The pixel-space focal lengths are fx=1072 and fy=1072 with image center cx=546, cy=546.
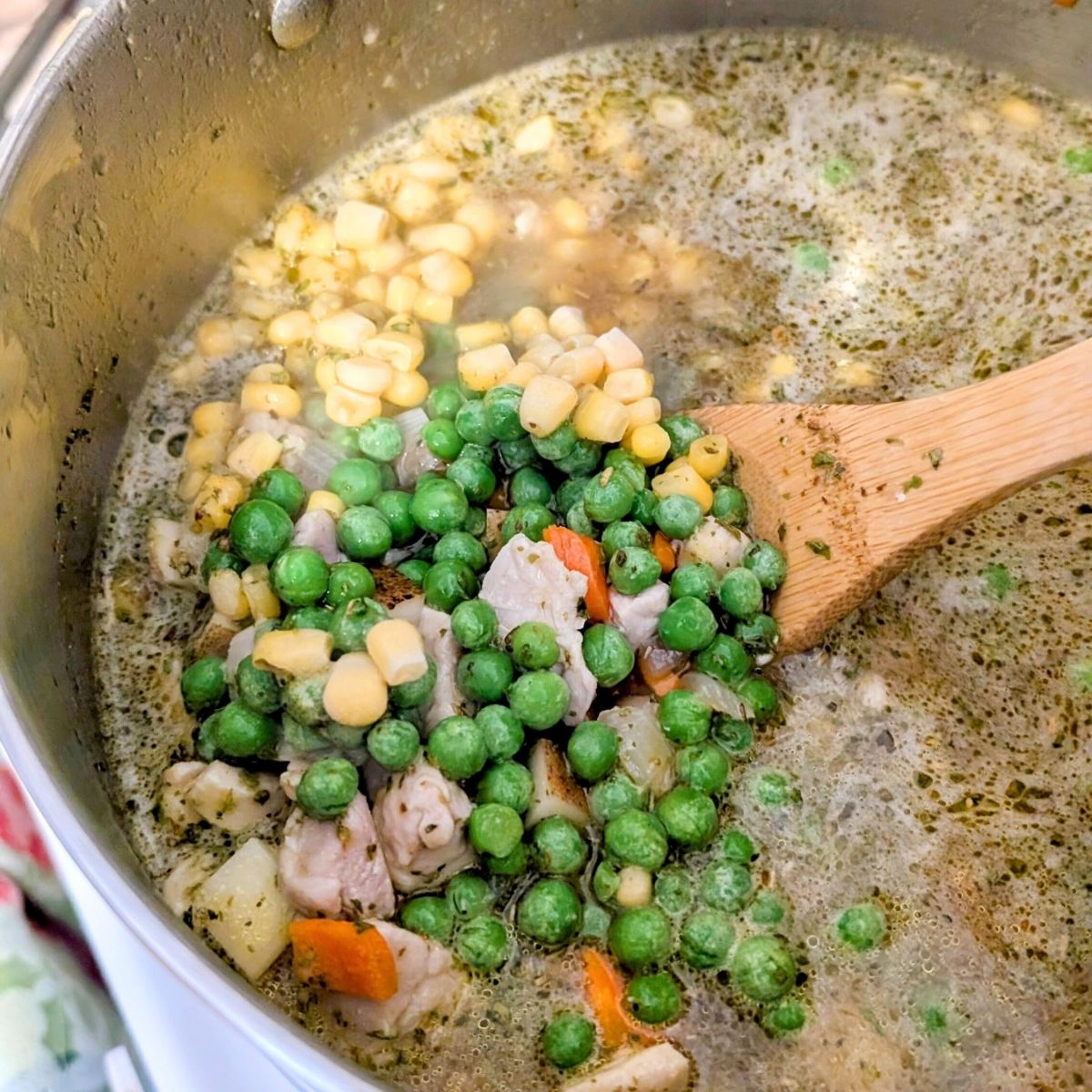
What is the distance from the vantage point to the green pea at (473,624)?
206cm

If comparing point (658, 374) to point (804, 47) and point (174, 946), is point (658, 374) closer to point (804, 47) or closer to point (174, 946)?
point (804, 47)

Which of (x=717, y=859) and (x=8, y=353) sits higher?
(x=8, y=353)

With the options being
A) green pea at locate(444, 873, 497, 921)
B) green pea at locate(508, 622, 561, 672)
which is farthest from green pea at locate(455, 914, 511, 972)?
green pea at locate(508, 622, 561, 672)

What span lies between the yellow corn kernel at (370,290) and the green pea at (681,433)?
0.82 metres

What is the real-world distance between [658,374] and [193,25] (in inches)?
51.5

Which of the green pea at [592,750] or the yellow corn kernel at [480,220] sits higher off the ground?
the yellow corn kernel at [480,220]

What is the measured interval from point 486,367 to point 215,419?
2.10 ft

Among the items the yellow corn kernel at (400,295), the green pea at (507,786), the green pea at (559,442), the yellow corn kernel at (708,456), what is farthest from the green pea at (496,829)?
the yellow corn kernel at (400,295)

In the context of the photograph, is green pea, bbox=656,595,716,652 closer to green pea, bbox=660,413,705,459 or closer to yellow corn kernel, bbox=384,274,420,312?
green pea, bbox=660,413,705,459

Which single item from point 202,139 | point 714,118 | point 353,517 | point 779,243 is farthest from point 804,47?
point 353,517

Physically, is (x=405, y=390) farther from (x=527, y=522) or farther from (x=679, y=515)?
(x=679, y=515)

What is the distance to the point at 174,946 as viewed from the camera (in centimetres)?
138

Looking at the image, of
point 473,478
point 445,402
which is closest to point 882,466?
point 473,478

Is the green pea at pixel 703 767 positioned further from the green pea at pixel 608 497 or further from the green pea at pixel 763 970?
the green pea at pixel 608 497
